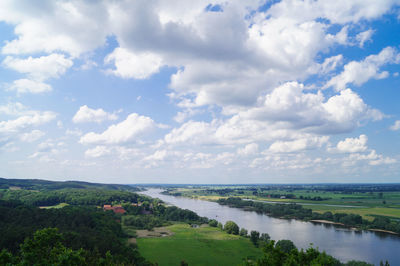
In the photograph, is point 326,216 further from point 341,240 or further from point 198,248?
point 198,248

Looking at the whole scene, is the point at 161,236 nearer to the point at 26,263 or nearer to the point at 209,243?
the point at 209,243

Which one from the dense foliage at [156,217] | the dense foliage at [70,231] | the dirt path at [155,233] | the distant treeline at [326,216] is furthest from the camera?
the dense foliage at [156,217]

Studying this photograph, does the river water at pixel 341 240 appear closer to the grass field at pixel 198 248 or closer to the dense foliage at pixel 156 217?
the grass field at pixel 198 248

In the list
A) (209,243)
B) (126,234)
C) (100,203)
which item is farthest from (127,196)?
(209,243)

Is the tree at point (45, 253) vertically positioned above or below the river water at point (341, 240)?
above

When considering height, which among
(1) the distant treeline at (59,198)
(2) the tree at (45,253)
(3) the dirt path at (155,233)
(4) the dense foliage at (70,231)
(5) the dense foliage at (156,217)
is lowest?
(3) the dirt path at (155,233)

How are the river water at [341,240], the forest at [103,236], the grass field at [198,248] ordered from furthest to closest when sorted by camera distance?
the river water at [341,240]
the grass field at [198,248]
the forest at [103,236]

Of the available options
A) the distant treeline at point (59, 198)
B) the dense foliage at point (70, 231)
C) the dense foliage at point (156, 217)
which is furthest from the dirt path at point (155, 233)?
the distant treeline at point (59, 198)

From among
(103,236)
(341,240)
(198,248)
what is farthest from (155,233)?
(341,240)
